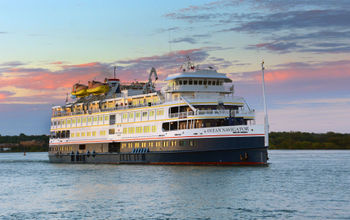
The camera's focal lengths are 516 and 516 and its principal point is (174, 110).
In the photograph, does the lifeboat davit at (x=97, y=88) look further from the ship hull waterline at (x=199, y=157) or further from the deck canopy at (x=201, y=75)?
the deck canopy at (x=201, y=75)

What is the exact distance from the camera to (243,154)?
174 ft

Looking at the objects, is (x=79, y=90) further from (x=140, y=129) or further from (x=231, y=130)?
(x=231, y=130)

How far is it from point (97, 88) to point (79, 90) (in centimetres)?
608

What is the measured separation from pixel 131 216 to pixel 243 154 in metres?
25.6

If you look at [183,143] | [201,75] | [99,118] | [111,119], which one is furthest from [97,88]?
[183,143]

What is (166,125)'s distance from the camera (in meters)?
61.2

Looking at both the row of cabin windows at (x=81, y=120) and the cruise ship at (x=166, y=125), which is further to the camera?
the row of cabin windows at (x=81, y=120)

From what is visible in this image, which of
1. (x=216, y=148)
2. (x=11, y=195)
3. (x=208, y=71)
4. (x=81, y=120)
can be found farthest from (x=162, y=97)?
(x=11, y=195)

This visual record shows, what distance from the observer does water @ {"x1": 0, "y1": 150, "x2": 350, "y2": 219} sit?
98.6 feet

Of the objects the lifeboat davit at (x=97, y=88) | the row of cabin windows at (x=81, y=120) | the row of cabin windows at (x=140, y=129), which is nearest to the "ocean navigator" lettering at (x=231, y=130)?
the row of cabin windows at (x=140, y=129)

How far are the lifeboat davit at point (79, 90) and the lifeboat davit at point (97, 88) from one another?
A: 5.02ft

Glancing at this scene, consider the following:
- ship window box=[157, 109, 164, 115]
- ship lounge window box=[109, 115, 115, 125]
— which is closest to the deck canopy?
ship window box=[157, 109, 164, 115]

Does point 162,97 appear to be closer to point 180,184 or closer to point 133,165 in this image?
point 133,165

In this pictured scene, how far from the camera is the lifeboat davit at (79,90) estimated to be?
82.2 m
